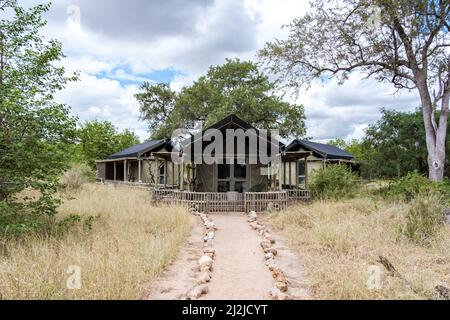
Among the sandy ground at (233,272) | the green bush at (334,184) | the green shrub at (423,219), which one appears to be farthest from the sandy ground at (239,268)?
the green bush at (334,184)

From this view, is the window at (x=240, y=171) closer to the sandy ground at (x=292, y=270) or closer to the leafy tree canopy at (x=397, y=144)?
the sandy ground at (x=292, y=270)

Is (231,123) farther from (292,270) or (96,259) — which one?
(96,259)

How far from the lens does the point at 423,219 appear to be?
8.12 m

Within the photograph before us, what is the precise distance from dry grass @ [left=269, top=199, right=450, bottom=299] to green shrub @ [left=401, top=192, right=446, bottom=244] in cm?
20

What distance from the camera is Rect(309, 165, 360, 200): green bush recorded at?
47.7ft

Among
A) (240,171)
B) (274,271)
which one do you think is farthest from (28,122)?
(240,171)

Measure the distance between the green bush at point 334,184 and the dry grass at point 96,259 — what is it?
764cm

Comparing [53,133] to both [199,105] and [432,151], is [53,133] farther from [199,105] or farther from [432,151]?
[199,105]

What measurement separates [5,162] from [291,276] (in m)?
6.62

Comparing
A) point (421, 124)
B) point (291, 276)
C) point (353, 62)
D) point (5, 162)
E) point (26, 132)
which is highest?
point (353, 62)

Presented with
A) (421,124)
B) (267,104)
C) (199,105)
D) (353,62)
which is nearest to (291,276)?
(353,62)

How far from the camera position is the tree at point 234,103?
28.5 meters

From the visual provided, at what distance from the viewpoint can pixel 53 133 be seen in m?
7.81

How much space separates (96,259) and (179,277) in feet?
4.91
